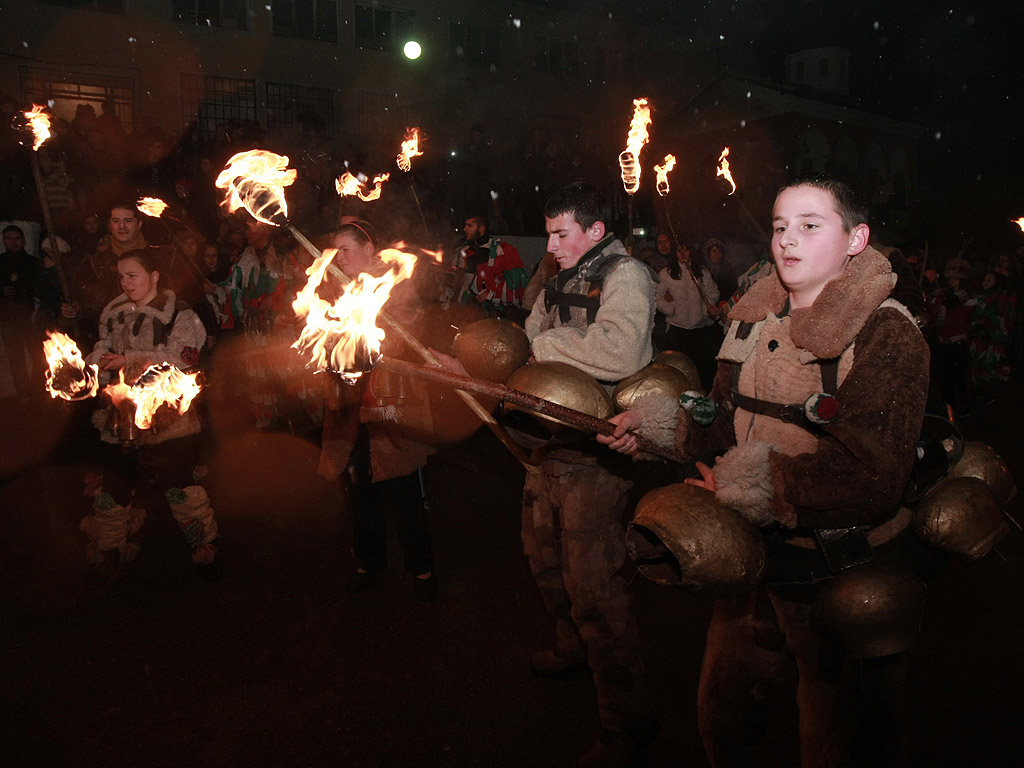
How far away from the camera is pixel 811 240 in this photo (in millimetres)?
2330

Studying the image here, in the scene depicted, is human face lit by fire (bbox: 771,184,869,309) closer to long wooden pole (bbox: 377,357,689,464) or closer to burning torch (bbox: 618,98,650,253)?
long wooden pole (bbox: 377,357,689,464)

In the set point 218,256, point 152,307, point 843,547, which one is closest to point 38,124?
point 152,307

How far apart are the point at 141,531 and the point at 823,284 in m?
5.91

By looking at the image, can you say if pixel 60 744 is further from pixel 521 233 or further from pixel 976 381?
pixel 521 233

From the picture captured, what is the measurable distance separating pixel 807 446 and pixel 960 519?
53 centimetres

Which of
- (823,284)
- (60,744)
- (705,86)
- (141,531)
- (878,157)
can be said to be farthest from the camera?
(878,157)

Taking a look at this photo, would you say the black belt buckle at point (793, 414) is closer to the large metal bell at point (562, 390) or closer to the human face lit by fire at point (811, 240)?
the human face lit by fire at point (811, 240)

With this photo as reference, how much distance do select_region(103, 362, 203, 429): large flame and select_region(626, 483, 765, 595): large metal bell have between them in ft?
13.1

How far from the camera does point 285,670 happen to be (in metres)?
4.22

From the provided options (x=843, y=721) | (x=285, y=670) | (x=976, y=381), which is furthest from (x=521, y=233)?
(x=843, y=721)

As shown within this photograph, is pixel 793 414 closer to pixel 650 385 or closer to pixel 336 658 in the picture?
pixel 650 385

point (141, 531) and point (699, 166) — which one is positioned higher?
point (699, 166)

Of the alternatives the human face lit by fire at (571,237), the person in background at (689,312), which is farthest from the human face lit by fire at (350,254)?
the person in background at (689,312)

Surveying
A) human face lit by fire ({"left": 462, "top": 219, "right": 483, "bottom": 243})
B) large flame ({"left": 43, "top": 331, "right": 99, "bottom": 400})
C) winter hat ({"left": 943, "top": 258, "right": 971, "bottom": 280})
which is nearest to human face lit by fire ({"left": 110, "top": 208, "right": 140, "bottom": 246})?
large flame ({"left": 43, "top": 331, "right": 99, "bottom": 400})
